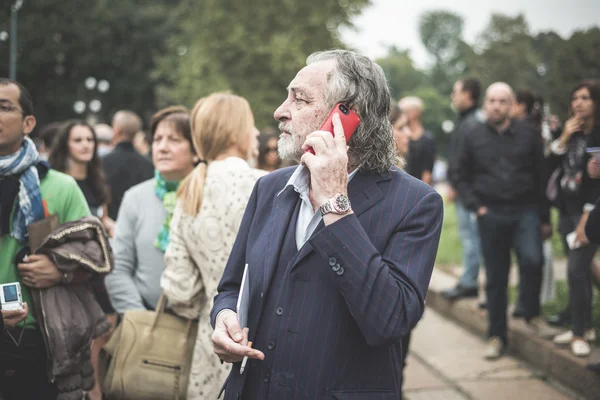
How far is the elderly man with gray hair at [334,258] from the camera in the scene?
202cm

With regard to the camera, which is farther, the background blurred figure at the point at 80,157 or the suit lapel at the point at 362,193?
the background blurred figure at the point at 80,157

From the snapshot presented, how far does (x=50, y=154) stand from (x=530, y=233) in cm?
475

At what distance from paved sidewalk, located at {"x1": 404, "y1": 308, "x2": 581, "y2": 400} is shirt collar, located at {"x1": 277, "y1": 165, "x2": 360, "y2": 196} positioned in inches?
143

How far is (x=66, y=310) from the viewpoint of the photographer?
3.03 metres

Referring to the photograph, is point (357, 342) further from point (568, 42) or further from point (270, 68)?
point (270, 68)

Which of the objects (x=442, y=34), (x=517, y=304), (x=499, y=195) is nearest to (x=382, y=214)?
(x=499, y=195)

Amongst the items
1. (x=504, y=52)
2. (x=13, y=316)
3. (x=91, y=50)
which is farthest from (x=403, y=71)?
(x=13, y=316)

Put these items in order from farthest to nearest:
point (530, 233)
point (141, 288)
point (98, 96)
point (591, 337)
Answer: point (98, 96), point (530, 233), point (591, 337), point (141, 288)

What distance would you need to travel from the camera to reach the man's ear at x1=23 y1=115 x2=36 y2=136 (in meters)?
3.08

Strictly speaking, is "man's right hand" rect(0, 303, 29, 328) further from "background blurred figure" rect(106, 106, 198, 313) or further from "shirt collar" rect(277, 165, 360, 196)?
Result: "shirt collar" rect(277, 165, 360, 196)

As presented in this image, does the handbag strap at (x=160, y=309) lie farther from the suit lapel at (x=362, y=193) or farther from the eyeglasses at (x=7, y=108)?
the suit lapel at (x=362, y=193)

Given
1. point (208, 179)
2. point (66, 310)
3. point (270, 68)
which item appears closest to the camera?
point (66, 310)

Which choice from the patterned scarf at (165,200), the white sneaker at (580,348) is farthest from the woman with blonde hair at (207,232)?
the white sneaker at (580,348)

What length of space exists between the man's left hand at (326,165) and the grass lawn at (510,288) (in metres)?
4.84
